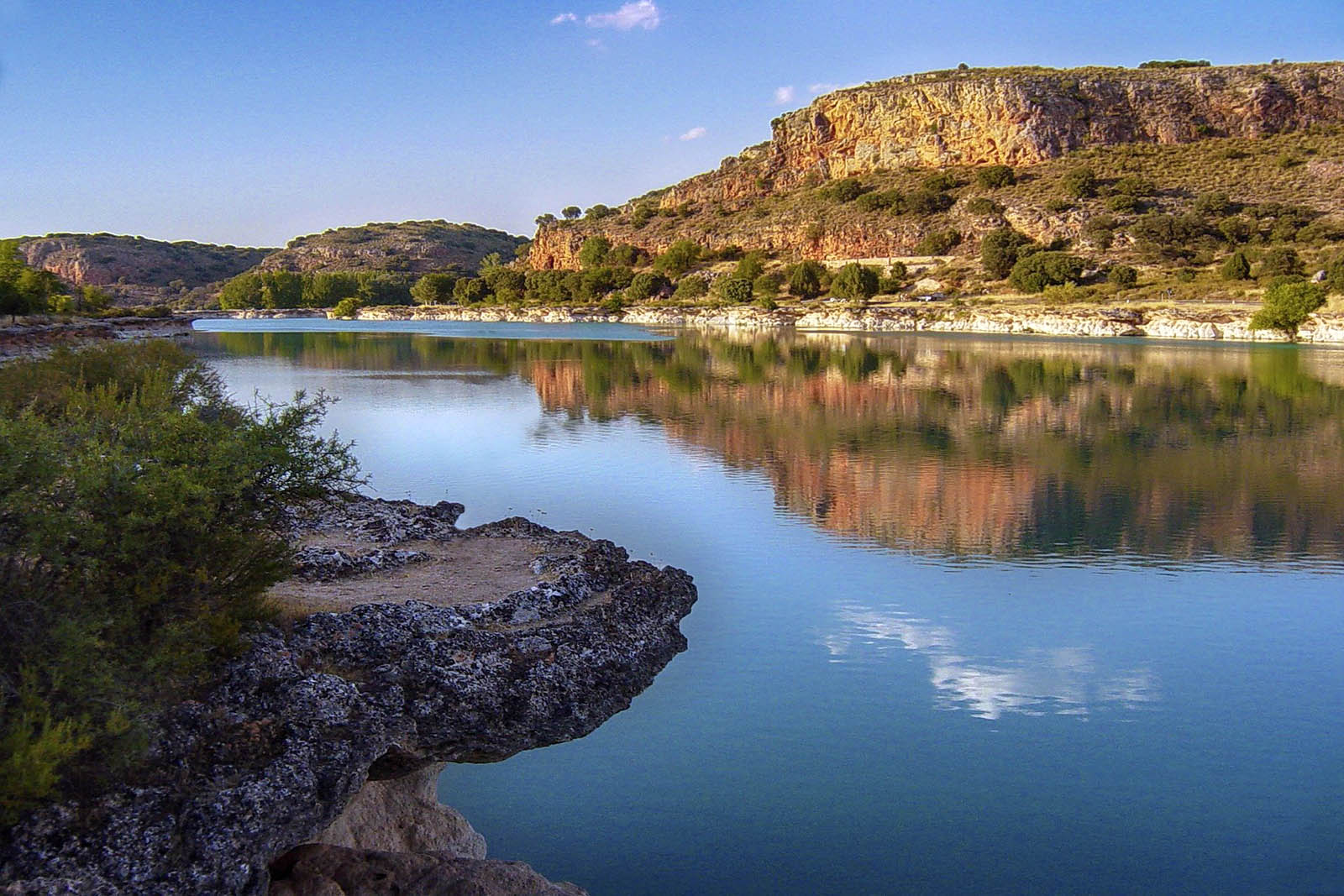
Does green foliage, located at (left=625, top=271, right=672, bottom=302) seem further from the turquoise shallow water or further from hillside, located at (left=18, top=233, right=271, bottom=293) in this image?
hillside, located at (left=18, top=233, right=271, bottom=293)

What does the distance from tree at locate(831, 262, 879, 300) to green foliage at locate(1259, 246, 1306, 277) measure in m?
22.8

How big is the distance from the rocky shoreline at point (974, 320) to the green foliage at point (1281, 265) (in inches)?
270

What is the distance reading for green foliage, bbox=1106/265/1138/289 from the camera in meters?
59.2

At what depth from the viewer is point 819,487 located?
1537 centimetres

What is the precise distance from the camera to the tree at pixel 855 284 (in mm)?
68500

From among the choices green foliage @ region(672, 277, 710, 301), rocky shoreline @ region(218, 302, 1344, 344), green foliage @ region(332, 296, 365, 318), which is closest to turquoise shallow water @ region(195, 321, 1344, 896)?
rocky shoreline @ region(218, 302, 1344, 344)

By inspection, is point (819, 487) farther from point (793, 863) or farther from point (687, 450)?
point (793, 863)

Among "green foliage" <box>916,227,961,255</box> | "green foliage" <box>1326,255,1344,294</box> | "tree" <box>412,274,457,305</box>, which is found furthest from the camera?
"tree" <box>412,274,457,305</box>

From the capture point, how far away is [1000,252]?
220ft

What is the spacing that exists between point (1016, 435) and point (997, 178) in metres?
65.3

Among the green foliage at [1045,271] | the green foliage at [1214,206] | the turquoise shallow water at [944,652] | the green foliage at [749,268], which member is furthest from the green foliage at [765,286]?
the turquoise shallow water at [944,652]

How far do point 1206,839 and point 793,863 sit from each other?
2.28 m

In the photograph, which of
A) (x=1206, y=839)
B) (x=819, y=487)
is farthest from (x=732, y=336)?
(x=1206, y=839)

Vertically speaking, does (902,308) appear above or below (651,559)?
above
